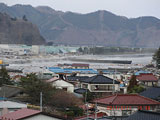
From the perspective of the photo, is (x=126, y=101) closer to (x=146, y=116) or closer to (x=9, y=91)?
(x=146, y=116)

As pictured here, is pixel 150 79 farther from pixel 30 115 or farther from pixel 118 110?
pixel 30 115

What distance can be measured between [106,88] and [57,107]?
14.4 ft

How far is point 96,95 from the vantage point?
695 inches

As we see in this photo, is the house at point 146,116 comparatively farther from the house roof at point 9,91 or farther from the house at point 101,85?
the house at point 101,85

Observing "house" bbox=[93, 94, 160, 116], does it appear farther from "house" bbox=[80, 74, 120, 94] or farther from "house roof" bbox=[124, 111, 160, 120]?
"house" bbox=[80, 74, 120, 94]

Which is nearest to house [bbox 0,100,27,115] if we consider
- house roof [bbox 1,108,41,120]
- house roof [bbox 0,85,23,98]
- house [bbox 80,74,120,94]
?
house roof [bbox 1,108,41,120]

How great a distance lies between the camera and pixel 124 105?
38.4 feet

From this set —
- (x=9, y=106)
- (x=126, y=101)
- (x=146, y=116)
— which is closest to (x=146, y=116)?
(x=146, y=116)

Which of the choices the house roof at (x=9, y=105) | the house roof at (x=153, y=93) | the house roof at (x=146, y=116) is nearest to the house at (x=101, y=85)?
the house roof at (x=153, y=93)

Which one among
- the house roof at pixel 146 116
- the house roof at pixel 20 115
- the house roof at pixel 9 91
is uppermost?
the house roof at pixel 146 116

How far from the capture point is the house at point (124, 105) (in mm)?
11656

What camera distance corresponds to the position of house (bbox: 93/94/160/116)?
1166 cm

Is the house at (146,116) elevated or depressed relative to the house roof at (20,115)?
elevated

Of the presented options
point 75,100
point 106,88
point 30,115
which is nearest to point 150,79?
point 106,88
